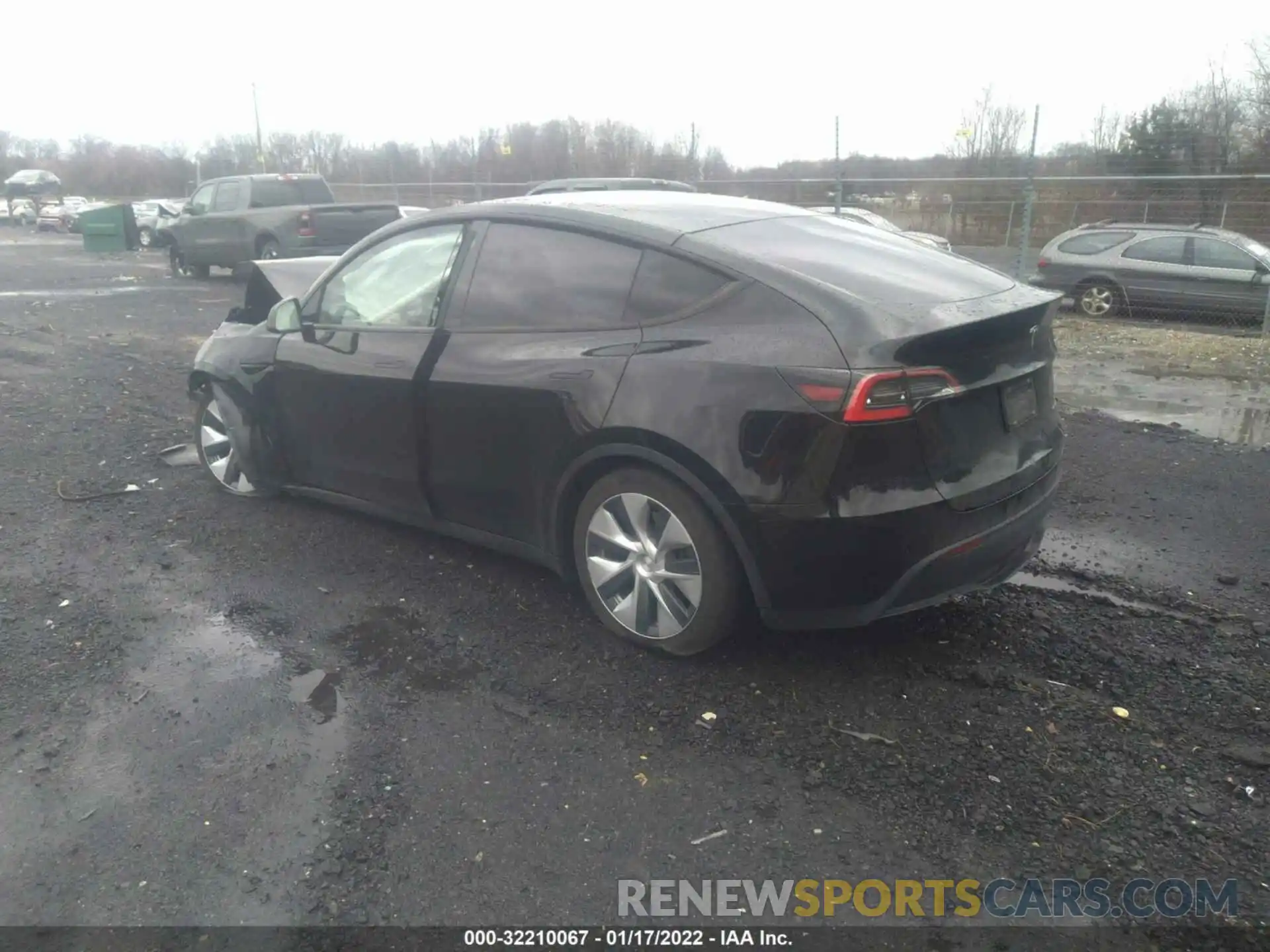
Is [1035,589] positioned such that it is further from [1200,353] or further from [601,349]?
[1200,353]

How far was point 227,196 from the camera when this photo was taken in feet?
59.0

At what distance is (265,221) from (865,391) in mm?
16045

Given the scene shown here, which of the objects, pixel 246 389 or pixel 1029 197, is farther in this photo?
pixel 1029 197

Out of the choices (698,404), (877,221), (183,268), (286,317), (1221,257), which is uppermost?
(877,221)

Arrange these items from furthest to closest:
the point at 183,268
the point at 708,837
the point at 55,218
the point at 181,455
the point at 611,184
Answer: the point at 55,218 < the point at 183,268 < the point at 611,184 < the point at 181,455 < the point at 708,837

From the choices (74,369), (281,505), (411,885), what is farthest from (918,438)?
(74,369)

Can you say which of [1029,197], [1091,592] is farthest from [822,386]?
[1029,197]

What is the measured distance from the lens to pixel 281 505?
548cm

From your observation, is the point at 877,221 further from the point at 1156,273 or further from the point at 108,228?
the point at 108,228

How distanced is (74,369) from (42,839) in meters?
7.82

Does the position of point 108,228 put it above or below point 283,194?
below

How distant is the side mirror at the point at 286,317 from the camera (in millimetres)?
4855

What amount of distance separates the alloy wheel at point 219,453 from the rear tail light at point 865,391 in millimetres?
3470
